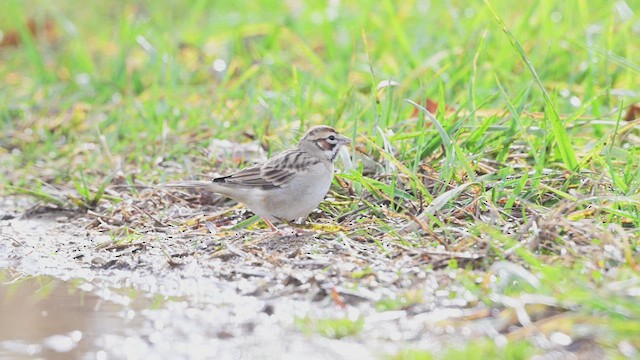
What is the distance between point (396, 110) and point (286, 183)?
148cm

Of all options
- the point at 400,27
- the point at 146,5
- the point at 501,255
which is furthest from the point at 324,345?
the point at 146,5

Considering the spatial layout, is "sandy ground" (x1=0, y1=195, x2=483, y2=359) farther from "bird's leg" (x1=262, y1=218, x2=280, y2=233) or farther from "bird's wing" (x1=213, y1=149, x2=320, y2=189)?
"bird's wing" (x1=213, y1=149, x2=320, y2=189)

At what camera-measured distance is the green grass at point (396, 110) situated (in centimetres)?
513

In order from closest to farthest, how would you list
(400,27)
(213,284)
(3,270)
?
1. (213,284)
2. (3,270)
3. (400,27)

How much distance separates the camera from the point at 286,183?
19.0ft

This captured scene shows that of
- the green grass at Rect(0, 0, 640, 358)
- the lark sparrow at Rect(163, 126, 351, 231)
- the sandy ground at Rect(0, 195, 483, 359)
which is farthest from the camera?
the lark sparrow at Rect(163, 126, 351, 231)

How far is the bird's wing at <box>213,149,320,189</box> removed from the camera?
583cm

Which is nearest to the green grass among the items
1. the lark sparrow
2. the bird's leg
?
the lark sparrow

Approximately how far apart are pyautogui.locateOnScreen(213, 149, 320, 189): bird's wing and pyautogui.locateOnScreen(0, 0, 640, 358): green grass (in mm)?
237

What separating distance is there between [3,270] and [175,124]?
2.26 metres

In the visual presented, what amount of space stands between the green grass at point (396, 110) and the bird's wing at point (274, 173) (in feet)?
0.78

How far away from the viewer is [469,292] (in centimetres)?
454

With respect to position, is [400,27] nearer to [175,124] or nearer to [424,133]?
[175,124]

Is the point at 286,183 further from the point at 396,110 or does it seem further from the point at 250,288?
the point at 396,110
